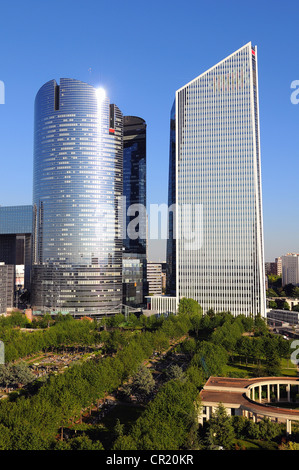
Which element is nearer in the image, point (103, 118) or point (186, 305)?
point (186, 305)

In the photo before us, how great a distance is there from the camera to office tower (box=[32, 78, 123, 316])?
493ft

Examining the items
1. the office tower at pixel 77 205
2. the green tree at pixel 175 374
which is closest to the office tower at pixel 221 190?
the office tower at pixel 77 205

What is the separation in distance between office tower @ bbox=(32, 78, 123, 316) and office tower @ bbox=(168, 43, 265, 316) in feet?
85.2

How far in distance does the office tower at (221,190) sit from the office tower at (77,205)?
85.2 feet

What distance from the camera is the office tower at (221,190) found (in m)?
142

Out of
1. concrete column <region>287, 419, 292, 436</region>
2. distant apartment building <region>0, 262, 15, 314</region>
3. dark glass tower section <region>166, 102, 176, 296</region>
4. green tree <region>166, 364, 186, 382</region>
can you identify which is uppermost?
dark glass tower section <region>166, 102, 176, 296</region>

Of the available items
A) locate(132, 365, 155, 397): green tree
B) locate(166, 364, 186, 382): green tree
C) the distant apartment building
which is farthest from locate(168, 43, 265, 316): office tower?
locate(132, 365, 155, 397): green tree

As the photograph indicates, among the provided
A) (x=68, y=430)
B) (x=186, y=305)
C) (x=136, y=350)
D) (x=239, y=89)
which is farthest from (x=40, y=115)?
(x=68, y=430)

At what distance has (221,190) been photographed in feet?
478

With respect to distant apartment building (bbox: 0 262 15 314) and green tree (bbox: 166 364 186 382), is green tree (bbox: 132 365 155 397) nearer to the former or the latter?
green tree (bbox: 166 364 186 382)

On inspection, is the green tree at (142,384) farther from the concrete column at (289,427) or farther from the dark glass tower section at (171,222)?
the dark glass tower section at (171,222)

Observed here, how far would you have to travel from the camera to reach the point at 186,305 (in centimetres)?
13800
